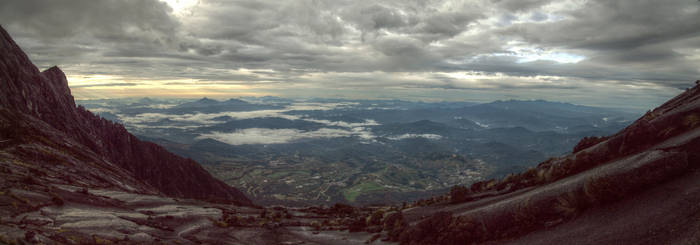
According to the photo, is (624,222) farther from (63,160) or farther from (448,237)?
(63,160)

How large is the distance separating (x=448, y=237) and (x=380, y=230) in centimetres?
852

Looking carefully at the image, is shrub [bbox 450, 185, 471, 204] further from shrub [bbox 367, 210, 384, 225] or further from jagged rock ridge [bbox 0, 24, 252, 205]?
jagged rock ridge [bbox 0, 24, 252, 205]

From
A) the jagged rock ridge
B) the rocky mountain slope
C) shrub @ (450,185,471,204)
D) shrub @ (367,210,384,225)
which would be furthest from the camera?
the jagged rock ridge

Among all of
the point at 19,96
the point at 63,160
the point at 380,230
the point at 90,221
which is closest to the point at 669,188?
the point at 380,230

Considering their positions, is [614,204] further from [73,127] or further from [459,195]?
[73,127]

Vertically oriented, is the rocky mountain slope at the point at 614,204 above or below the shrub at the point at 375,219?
above

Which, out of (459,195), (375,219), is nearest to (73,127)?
(375,219)

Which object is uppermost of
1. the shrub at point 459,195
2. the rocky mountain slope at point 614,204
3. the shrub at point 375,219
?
the rocky mountain slope at point 614,204

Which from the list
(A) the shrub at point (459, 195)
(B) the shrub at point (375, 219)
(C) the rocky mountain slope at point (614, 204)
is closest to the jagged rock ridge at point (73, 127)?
(B) the shrub at point (375, 219)

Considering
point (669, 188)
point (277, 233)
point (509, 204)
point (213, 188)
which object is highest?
point (669, 188)

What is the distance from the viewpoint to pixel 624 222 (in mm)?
11328

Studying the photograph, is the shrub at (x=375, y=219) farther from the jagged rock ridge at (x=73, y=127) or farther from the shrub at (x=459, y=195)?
the jagged rock ridge at (x=73, y=127)

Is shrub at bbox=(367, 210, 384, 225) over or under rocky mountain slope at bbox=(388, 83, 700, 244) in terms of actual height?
under

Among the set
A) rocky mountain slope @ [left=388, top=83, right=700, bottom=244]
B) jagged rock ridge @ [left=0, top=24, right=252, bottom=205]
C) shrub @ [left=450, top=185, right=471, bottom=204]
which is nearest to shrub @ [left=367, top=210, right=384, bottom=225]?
shrub @ [left=450, top=185, right=471, bottom=204]
